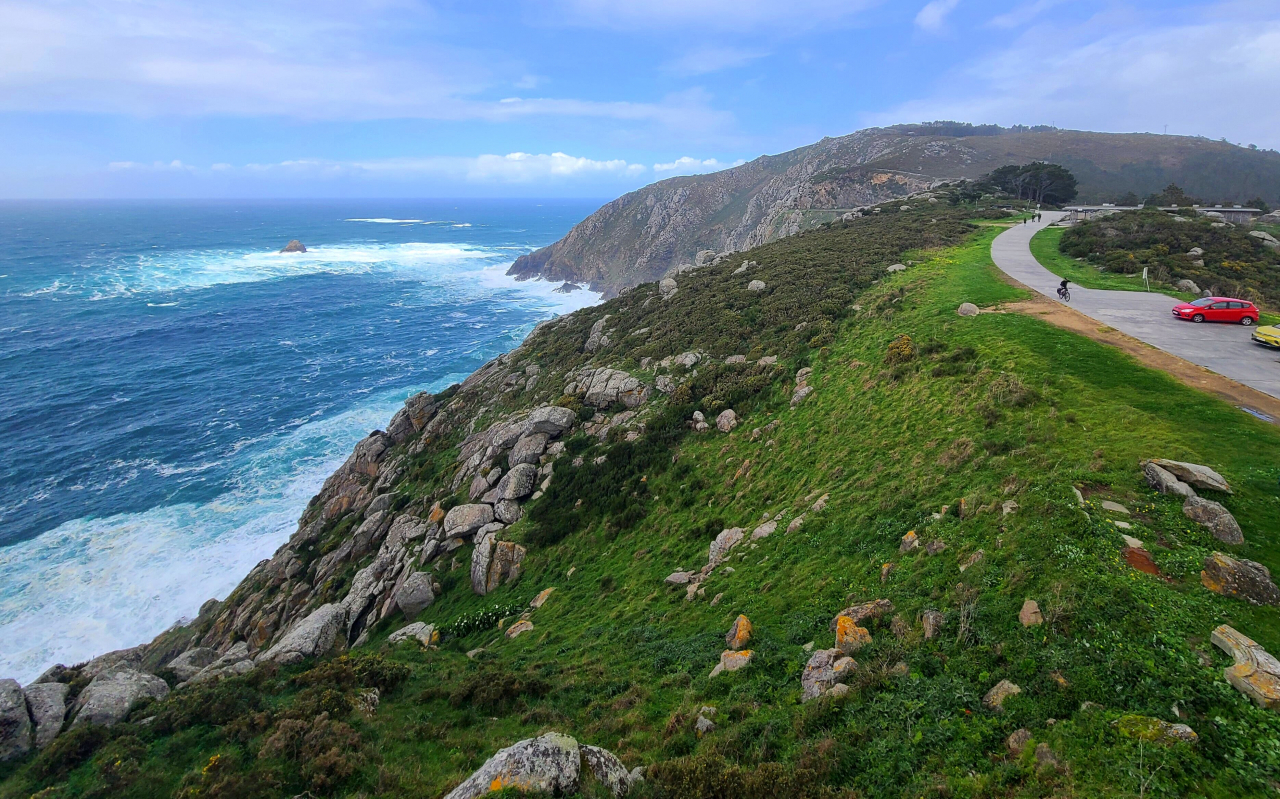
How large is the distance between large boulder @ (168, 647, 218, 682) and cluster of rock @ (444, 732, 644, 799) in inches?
481

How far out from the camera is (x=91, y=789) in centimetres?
915

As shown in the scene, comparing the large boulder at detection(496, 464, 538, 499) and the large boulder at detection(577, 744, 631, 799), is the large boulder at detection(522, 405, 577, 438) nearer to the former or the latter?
the large boulder at detection(496, 464, 538, 499)

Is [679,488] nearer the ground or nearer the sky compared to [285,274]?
nearer the ground

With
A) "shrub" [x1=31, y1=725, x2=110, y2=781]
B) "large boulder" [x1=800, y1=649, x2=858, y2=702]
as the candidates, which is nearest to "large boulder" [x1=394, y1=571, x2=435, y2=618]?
"shrub" [x1=31, y1=725, x2=110, y2=781]

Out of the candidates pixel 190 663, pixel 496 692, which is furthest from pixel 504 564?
pixel 190 663

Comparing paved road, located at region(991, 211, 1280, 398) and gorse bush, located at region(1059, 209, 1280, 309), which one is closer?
paved road, located at region(991, 211, 1280, 398)

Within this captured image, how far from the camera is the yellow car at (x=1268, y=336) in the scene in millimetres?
18188

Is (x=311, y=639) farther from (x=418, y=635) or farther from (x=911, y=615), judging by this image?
(x=911, y=615)

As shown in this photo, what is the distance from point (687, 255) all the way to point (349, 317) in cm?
7953

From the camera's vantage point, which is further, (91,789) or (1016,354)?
(1016,354)

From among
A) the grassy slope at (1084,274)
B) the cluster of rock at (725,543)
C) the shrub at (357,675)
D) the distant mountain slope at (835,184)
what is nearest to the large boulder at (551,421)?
the cluster of rock at (725,543)

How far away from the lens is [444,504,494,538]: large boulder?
2266 cm

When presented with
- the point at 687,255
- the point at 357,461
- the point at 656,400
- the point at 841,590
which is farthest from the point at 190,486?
the point at 687,255

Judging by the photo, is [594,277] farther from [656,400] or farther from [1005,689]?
[1005,689]
